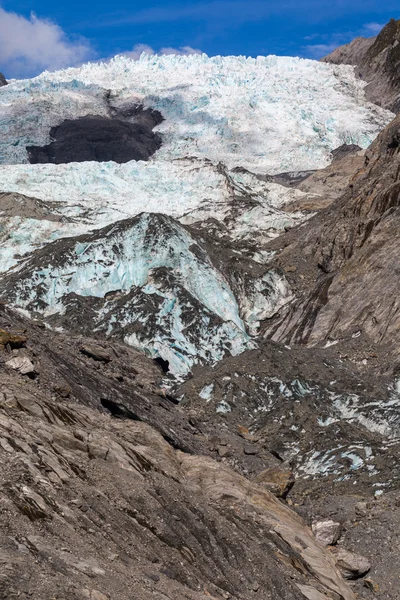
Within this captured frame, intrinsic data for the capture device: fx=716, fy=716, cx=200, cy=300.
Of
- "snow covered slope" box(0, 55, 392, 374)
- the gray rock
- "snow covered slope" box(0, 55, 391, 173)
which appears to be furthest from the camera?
"snow covered slope" box(0, 55, 391, 173)

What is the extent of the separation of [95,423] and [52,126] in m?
109

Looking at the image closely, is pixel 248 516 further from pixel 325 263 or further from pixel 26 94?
pixel 26 94

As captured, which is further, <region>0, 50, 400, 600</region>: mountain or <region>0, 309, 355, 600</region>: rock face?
<region>0, 50, 400, 600</region>: mountain

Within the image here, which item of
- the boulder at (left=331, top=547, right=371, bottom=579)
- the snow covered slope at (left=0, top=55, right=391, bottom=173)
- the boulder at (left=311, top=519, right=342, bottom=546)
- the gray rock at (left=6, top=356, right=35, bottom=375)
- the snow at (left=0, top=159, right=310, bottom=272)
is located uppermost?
the snow covered slope at (left=0, top=55, right=391, bottom=173)

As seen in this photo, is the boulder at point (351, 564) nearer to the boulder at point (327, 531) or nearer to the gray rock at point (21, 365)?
the boulder at point (327, 531)

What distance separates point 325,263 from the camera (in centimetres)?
4350

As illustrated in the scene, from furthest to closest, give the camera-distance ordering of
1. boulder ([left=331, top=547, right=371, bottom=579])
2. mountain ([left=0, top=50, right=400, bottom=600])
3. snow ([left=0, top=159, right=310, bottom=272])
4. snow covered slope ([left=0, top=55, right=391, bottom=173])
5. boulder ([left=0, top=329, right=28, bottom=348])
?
1. snow covered slope ([left=0, top=55, right=391, bottom=173])
2. snow ([left=0, top=159, right=310, bottom=272])
3. boulder ([left=0, top=329, right=28, bottom=348])
4. boulder ([left=331, top=547, right=371, bottom=579])
5. mountain ([left=0, top=50, right=400, bottom=600])

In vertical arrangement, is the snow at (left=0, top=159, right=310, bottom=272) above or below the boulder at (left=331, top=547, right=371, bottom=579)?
above

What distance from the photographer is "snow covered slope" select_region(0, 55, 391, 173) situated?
360ft

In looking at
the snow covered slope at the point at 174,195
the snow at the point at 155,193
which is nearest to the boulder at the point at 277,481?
the snow covered slope at the point at 174,195

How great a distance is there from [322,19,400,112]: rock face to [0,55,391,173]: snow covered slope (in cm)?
340

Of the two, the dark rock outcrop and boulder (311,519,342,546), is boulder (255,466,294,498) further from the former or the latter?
the dark rock outcrop

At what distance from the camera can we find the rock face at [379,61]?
131750 mm

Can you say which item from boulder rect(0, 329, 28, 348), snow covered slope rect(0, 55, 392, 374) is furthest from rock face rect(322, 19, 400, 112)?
Answer: boulder rect(0, 329, 28, 348)
